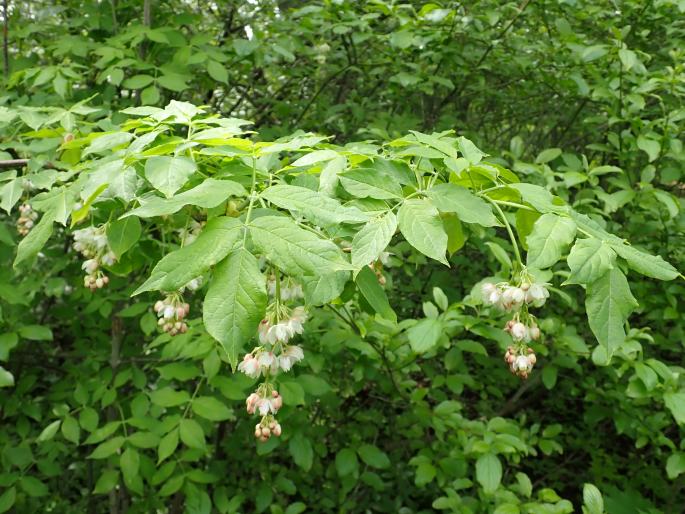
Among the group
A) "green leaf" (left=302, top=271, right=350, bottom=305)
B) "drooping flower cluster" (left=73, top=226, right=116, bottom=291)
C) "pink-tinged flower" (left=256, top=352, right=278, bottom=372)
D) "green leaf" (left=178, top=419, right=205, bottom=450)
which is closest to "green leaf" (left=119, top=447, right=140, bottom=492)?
"green leaf" (left=178, top=419, right=205, bottom=450)

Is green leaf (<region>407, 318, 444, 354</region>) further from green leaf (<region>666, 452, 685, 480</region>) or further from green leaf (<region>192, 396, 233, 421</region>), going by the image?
green leaf (<region>666, 452, 685, 480</region>)

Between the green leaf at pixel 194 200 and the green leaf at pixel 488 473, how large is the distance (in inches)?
80.7

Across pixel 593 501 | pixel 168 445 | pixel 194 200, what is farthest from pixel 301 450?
pixel 194 200

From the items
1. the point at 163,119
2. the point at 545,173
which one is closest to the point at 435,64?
the point at 545,173

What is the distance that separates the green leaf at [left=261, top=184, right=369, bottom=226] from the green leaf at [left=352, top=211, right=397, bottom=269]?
0.03 meters

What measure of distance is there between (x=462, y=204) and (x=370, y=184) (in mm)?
213

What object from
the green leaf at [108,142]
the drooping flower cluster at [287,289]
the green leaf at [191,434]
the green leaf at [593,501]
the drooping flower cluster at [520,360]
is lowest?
Answer: the green leaf at [593,501]

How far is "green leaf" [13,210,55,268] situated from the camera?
5.03ft

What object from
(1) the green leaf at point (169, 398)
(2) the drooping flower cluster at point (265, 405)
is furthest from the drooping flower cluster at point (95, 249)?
(1) the green leaf at point (169, 398)

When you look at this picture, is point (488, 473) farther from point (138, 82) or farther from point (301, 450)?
point (138, 82)

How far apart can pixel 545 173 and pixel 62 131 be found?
7.48 ft

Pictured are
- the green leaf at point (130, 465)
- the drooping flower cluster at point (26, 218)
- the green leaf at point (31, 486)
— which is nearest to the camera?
the drooping flower cluster at point (26, 218)

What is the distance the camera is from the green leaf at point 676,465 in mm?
2918

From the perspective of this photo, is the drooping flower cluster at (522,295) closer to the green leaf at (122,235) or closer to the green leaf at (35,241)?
the green leaf at (122,235)
